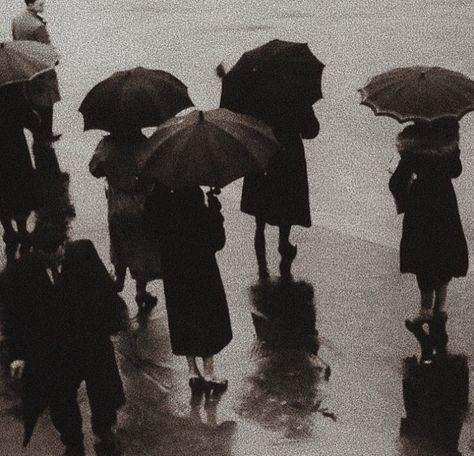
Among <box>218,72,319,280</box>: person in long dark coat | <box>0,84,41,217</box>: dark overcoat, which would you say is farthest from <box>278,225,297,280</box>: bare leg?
<box>0,84,41,217</box>: dark overcoat

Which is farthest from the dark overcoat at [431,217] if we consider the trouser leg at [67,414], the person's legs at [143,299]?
the trouser leg at [67,414]

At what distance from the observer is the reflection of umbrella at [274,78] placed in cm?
726

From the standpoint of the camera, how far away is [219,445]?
5.88 metres

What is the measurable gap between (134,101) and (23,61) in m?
1.85

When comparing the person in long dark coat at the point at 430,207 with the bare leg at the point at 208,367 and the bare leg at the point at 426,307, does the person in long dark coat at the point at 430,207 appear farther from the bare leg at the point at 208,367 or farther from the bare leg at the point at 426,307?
the bare leg at the point at 208,367

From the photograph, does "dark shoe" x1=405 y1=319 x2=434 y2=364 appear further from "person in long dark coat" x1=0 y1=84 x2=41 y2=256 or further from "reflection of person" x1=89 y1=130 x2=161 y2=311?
"person in long dark coat" x1=0 y1=84 x2=41 y2=256

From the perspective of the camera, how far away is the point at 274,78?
23.8 feet

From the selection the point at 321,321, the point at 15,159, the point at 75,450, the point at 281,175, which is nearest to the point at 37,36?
the point at 15,159

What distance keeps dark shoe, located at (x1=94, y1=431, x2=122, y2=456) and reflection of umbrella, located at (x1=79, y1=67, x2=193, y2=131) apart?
2.14 m

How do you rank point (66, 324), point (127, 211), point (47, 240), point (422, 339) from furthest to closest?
point (127, 211) < point (422, 339) < point (66, 324) < point (47, 240)

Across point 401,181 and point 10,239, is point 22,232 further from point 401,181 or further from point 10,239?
point 401,181

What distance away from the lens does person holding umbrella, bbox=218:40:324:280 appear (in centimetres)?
727

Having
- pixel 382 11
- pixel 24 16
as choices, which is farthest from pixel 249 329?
pixel 382 11

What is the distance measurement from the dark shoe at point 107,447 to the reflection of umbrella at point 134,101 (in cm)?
214
